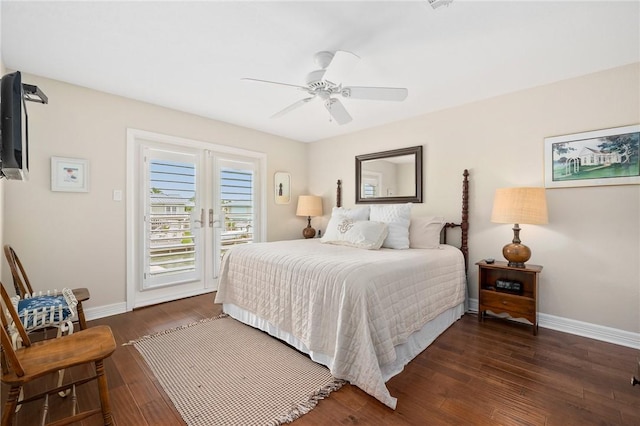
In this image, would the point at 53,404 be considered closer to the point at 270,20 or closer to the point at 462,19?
the point at 270,20

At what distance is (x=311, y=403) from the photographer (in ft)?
5.39

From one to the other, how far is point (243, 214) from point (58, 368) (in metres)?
3.10

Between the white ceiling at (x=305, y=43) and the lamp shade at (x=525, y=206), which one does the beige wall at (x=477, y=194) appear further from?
the lamp shade at (x=525, y=206)

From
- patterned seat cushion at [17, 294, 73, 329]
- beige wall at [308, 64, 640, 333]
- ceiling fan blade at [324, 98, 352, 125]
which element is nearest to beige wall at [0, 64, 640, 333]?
beige wall at [308, 64, 640, 333]

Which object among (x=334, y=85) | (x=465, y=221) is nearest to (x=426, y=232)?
(x=465, y=221)

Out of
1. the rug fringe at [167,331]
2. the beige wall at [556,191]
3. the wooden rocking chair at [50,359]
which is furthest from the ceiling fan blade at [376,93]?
the rug fringe at [167,331]

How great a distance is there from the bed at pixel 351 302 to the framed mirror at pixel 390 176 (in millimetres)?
1038

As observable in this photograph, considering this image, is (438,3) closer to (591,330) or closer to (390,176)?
(390,176)

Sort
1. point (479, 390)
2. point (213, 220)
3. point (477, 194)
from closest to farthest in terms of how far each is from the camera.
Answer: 1. point (479, 390)
2. point (477, 194)
3. point (213, 220)

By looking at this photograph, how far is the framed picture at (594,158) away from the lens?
239 cm

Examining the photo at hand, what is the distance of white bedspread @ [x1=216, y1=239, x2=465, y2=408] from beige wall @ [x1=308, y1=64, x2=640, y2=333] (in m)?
0.81

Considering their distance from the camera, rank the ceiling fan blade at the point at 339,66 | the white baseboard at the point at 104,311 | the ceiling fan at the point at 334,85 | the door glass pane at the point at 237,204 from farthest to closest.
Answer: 1. the door glass pane at the point at 237,204
2. the white baseboard at the point at 104,311
3. the ceiling fan at the point at 334,85
4. the ceiling fan blade at the point at 339,66

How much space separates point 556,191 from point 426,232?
1.27 m

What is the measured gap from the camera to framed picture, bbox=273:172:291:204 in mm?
4750
